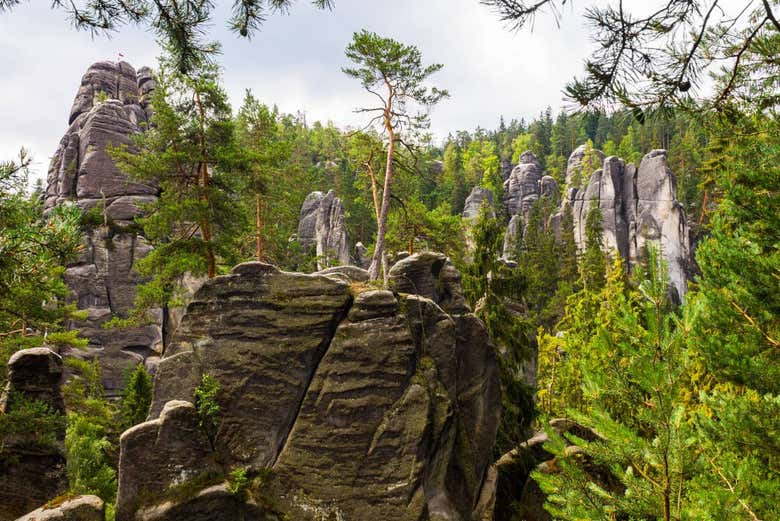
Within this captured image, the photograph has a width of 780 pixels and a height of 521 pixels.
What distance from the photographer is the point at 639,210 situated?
133 ft

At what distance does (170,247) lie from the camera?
460 inches

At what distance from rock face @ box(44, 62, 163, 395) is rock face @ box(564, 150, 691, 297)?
3527 centimetres

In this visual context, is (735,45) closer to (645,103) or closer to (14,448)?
(645,103)

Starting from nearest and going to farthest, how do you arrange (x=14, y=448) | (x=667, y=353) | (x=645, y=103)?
(x=667, y=353) → (x=645, y=103) → (x=14, y=448)

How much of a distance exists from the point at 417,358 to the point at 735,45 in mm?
7116

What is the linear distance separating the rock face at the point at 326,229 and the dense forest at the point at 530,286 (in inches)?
185

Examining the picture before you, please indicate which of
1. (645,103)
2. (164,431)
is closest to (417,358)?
(164,431)

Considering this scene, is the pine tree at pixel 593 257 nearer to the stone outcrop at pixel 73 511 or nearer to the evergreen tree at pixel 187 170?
the evergreen tree at pixel 187 170

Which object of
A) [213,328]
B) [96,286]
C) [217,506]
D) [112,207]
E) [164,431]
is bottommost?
[217,506]

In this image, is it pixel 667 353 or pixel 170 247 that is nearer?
pixel 667 353

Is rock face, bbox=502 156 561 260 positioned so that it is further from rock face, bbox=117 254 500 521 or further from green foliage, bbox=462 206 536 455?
rock face, bbox=117 254 500 521

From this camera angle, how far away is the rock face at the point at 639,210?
125ft

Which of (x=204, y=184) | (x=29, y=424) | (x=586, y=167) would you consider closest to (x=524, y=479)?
(x=29, y=424)

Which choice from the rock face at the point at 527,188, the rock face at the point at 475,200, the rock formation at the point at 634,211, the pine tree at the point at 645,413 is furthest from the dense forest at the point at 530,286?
the rock face at the point at 527,188
